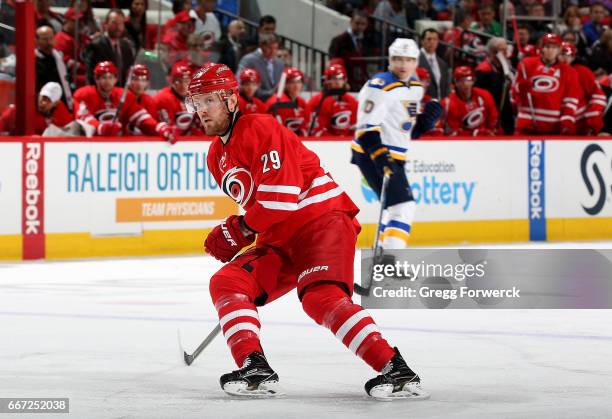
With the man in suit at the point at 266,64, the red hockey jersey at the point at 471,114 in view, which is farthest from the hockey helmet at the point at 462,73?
the man in suit at the point at 266,64

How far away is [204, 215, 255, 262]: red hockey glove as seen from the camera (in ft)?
15.7

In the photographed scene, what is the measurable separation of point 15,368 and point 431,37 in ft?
25.4

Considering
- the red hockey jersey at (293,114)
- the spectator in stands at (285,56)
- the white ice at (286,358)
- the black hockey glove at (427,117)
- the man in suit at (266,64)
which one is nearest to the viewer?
the white ice at (286,358)

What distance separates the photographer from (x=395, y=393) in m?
4.60

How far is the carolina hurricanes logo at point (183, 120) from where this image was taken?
11141 mm

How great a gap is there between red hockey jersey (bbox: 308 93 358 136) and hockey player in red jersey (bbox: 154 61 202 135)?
1126mm

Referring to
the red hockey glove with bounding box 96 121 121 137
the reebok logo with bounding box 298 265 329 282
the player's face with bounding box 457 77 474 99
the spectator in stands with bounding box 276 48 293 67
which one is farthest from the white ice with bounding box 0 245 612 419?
the player's face with bounding box 457 77 474 99

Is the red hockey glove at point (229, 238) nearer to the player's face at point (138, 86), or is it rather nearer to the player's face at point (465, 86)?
the player's face at point (138, 86)

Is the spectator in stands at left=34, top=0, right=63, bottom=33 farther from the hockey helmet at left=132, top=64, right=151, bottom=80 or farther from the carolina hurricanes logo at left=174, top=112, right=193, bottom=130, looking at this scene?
the carolina hurricanes logo at left=174, top=112, right=193, bottom=130

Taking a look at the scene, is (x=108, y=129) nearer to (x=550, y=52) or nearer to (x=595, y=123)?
(x=550, y=52)

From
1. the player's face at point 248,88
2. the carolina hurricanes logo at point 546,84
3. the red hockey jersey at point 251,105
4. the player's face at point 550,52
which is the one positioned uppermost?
the player's face at point 550,52

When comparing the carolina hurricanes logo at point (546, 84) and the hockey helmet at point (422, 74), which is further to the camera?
the carolina hurricanes logo at point (546, 84)

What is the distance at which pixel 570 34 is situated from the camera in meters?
13.3

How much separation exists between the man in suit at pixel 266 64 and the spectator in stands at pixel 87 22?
1.26 meters
